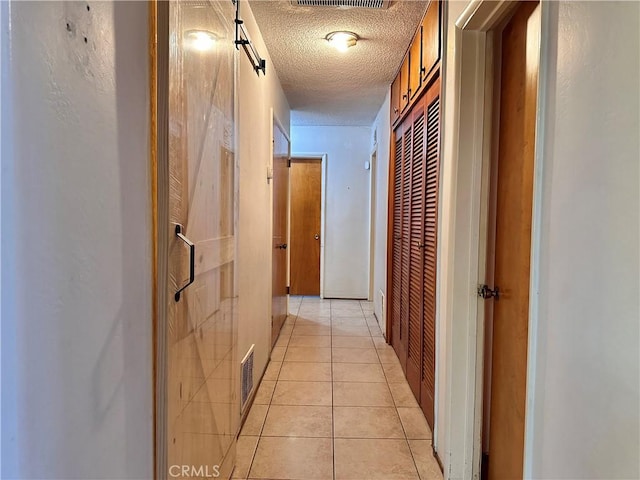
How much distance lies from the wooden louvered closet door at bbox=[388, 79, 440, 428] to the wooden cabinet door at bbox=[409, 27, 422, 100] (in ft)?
0.34

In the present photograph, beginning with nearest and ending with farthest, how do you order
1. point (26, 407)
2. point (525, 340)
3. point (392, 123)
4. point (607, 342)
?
1. point (26, 407)
2. point (607, 342)
3. point (525, 340)
4. point (392, 123)

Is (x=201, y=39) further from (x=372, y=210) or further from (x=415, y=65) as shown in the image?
(x=372, y=210)

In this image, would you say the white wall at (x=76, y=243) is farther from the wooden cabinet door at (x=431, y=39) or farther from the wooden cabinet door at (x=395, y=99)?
the wooden cabinet door at (x=395, y=99)

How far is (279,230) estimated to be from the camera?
148 inches

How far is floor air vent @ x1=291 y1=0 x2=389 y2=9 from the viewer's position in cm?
212

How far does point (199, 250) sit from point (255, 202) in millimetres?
1274

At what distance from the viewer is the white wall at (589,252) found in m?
0.67

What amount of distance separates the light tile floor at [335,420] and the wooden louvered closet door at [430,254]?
0.63ft

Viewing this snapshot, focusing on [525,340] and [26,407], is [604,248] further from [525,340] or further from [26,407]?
[26,407]

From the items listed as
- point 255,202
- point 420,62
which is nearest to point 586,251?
point 420,62

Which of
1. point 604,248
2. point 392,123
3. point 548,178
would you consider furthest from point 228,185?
point 392,123

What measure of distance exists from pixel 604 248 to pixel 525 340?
2.23ft

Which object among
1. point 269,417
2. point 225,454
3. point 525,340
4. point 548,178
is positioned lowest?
point 269,417

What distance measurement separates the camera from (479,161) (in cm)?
159
